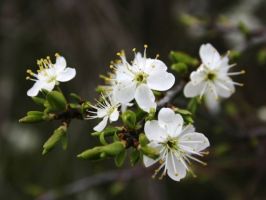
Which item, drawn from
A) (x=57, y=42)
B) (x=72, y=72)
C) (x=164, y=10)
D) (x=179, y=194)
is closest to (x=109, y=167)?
(x=179, y=194)

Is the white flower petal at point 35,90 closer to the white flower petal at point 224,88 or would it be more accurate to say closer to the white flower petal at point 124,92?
the white flower petal at point 124,92

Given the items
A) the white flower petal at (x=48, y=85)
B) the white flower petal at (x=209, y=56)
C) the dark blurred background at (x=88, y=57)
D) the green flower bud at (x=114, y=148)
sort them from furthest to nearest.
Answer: the dark blurred background at (x=88, y=57)
the white flower petal at (x=209, y=56)
the white flower petal at (x=48, y=85)
the green flower bud at (x=114, y=148)

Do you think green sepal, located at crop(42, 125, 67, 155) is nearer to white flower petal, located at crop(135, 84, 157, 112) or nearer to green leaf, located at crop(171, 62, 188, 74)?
white flower petal, located at crop(135, 84, 157, 112)

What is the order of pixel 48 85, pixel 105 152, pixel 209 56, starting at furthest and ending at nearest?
pixel 209 56 → pixel 48 85 → pixel 105 152

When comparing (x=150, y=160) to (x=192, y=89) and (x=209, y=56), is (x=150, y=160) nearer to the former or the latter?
(x=192, y=89)

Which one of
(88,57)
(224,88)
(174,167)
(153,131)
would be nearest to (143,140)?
(153,131)

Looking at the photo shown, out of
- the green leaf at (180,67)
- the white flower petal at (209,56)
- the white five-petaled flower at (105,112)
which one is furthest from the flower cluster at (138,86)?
the white flower petal at (209,56)
